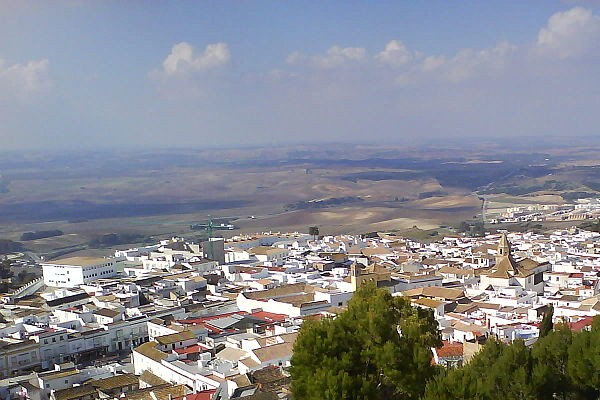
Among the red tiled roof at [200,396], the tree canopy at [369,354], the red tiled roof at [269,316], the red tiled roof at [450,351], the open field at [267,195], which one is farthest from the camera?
the open field at [267,195]

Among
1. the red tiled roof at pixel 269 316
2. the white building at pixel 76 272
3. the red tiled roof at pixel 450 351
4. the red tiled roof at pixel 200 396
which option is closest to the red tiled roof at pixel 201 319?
the red tiled roof at pixel 269 316

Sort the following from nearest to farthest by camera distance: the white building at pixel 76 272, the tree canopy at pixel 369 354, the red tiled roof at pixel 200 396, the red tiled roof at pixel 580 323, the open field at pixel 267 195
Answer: the tree canopy at pixel 369 354
the red tiled roof at pixel 200 396
the red tiled roof at pixel 580 323
the white building at pixel 76 272
the open field at pixel 267 195

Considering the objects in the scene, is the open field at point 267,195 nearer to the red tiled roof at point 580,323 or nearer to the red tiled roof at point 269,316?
the red tiled roof at point 269,316

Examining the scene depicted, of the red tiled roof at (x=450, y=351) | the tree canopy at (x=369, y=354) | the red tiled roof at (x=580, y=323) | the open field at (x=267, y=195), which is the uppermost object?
the tree canopy at (x=369, y=354)

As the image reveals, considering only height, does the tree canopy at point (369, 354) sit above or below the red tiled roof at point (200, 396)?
above

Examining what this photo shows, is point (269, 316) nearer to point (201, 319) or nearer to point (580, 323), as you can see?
point (201, 319)

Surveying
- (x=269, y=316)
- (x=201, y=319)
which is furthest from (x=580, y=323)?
(x=201, y=319)

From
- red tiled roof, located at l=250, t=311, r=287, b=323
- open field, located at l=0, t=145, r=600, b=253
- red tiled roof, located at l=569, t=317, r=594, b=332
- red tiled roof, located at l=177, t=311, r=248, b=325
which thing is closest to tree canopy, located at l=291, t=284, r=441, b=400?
red tiled roof, located at l=569, t=317, r=594, b=332
